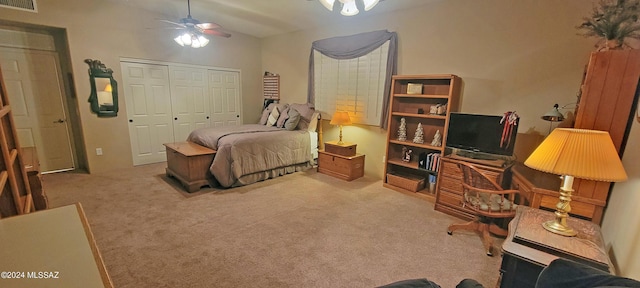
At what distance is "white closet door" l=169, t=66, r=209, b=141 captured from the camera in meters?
4.86

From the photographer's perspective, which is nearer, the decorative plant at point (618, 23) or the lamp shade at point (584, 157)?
the lamp shade at point (584, 157)

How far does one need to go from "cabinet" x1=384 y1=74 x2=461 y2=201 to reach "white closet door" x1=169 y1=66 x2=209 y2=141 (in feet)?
12.4

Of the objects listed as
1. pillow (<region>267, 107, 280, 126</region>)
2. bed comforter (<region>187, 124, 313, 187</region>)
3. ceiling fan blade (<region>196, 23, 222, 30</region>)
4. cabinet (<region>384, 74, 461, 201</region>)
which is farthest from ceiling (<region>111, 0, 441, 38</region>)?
bed comforter (<region>187, 124, 313, 187</region>)

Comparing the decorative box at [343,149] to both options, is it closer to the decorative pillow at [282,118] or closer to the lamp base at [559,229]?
the decorative pillow at [282,118]

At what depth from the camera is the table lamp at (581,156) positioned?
124 cm

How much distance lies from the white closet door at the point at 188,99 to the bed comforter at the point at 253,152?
3.54ft

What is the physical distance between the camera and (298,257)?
2.15 meters

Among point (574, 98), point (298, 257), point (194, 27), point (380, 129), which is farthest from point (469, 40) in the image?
point (194, 27)

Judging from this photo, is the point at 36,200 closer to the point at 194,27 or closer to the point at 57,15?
the point at 194,27

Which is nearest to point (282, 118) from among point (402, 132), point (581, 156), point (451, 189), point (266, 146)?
point (266, 146)

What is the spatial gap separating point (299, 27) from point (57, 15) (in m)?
3.52

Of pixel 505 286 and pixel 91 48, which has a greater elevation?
pixel 91 48

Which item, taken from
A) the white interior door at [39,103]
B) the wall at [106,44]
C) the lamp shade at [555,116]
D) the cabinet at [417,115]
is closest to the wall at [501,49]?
the cabinet at [417,115]

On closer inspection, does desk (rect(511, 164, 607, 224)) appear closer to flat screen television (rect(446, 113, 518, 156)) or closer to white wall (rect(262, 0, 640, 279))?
white wall (rect(262, 0, 640, 279))
